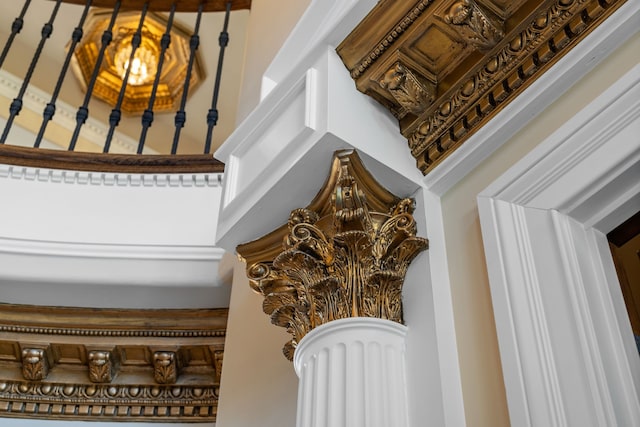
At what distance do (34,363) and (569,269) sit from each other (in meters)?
2.87

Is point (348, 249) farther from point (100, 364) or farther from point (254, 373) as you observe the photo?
point (100, 364)

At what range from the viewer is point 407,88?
2078 mm

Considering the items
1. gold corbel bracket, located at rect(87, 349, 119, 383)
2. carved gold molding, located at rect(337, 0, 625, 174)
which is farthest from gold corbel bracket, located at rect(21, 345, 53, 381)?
carved gold molding, located at rect(337, 0, 625, 174)

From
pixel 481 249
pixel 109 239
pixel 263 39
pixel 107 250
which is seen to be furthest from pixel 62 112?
pixel 481 249

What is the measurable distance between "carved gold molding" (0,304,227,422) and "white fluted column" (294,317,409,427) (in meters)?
1.87

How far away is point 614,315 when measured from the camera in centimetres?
156

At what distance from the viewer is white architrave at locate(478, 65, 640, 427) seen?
146 cm

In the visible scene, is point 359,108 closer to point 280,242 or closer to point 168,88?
point 280,242

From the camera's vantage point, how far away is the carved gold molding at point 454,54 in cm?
187

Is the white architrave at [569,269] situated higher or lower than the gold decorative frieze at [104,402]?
lower

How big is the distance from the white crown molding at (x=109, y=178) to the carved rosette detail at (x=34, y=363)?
883 millimetres

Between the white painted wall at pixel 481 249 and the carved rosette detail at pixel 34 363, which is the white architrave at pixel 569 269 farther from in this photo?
the carved rosette detail at pixel 34 363

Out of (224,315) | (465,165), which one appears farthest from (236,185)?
(224,315)

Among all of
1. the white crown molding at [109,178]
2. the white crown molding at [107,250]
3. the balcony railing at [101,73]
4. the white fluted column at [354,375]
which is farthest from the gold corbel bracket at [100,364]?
the balcony railing at [101,73]
